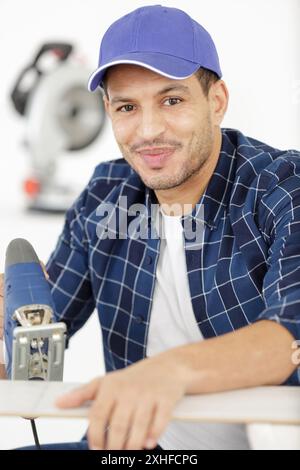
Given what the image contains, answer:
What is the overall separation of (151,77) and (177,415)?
73 centimetres

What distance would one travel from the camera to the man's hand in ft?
2.41

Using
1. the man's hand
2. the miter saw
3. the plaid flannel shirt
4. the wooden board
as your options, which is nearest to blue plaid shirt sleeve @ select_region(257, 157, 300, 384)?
the plaid flannel shirt

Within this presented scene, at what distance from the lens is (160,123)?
4.33ft

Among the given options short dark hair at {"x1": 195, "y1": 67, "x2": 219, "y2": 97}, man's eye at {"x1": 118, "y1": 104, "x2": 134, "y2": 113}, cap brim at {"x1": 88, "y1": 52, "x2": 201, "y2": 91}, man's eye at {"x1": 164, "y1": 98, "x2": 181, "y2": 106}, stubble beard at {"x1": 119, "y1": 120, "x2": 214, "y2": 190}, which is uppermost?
cap brim at {"x1": 88, "y1": 52, "x2": 201, "y2": 91}

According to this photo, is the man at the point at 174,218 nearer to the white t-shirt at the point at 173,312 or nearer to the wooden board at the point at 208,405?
the white t-shirt at the point at 173,312

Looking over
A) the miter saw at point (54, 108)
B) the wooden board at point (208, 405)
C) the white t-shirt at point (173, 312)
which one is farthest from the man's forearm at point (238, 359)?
the miter saw at point (54, 108)

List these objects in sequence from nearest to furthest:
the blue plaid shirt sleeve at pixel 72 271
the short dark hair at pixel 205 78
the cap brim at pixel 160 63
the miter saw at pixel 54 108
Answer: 1. the cap brim at pixel 160 63
2. the short dark hair at pixel 205 78
3. the blue plaid shirt sleeve at pixel 72 271
4. the miter saw at pixel 54 108

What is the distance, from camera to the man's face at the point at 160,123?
4.25ft

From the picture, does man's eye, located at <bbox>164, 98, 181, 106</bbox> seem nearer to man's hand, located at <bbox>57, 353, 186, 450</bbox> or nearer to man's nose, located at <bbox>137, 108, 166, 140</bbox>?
man's nose, located at <bbox>137, 108, 166, 140</bbox>

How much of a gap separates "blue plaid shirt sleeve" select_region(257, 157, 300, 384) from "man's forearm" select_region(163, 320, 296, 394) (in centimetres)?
3

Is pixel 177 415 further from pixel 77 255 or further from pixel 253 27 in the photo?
pixel 253 27

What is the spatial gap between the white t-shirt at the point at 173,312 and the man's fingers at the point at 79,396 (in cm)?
66

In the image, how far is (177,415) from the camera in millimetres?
756

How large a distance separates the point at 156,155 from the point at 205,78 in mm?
185
